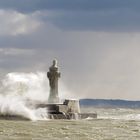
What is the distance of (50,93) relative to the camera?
61938 mm

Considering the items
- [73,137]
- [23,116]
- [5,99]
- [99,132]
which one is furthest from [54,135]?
[5,99]

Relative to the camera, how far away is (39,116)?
5422cm

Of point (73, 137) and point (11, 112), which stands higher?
point (11, 112)

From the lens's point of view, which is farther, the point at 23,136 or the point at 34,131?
the point at 34,131

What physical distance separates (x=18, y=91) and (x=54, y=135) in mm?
31558

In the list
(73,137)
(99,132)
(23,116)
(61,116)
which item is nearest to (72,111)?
(61,116)

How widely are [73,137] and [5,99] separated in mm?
25209

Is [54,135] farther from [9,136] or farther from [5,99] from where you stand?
[5,99]

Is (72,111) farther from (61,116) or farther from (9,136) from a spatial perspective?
(9,136)

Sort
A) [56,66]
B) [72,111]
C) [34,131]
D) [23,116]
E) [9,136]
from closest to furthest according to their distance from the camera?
[9,136]
[34,131]
[23,116]
[72,111]
[56,66]

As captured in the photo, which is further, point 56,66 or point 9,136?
point 56,66

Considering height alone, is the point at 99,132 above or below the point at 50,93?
below

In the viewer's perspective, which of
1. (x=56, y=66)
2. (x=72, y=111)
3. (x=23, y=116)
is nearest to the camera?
(x=23, y=116)

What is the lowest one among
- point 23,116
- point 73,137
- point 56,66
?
point 73,137
